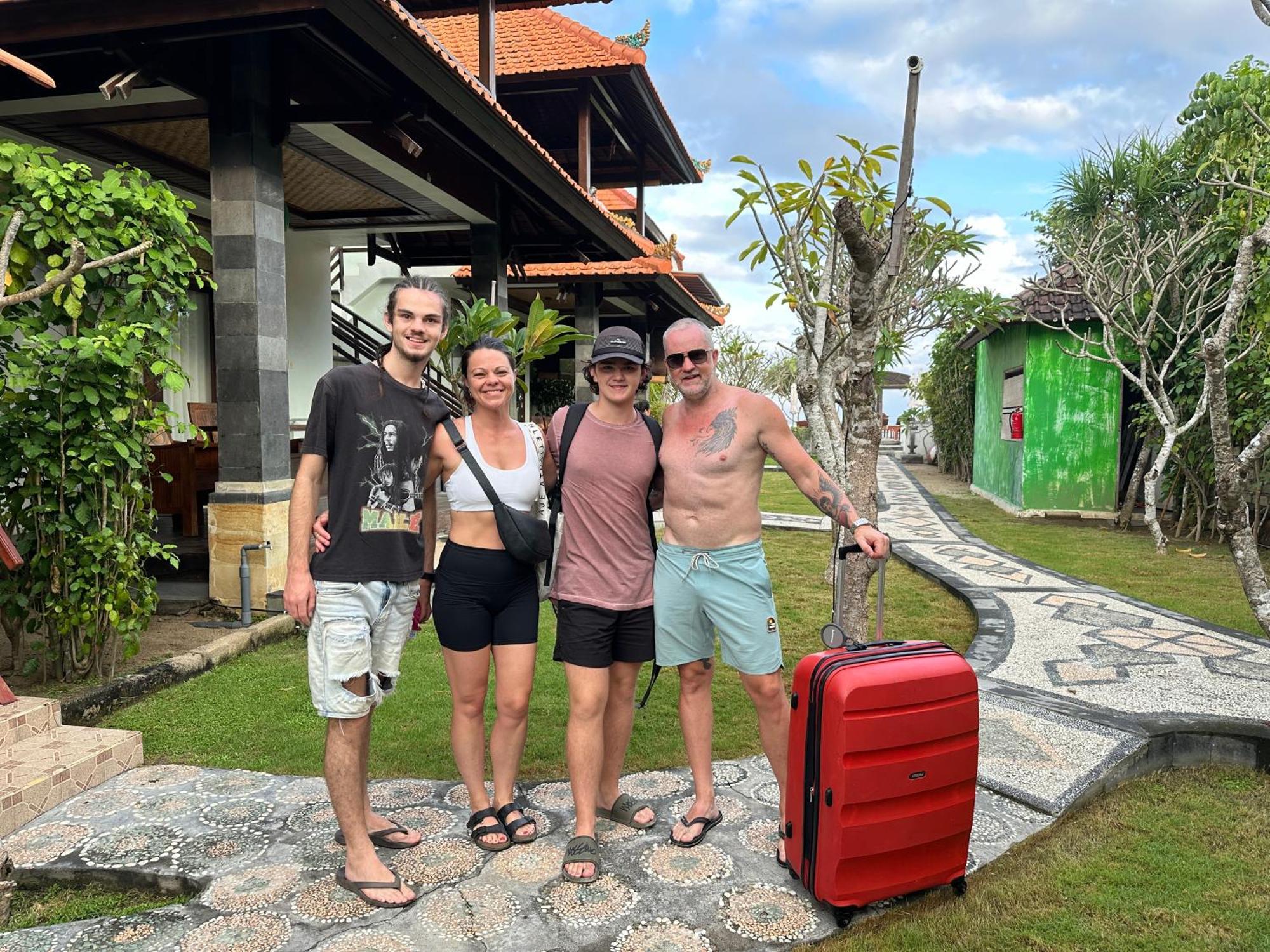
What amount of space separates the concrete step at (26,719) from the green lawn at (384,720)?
15.9 inches

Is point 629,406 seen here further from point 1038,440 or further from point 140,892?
point 1038,440

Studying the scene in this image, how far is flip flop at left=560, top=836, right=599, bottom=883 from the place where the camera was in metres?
2.71

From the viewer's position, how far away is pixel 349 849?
2.65 metres

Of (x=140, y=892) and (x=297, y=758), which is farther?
(x=297, y=758)

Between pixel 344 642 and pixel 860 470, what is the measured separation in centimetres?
242

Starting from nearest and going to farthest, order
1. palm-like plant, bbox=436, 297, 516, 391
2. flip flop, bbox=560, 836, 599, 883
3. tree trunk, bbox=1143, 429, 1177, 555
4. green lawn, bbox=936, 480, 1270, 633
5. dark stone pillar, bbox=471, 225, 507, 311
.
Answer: flip flop, bbox=560, 836, 599, 883 → green lawn, bbox=936, 480, 1270, 633 → palm-like plant, bbox=436, 297, 516, 391 → dark stone pillar, bbox=471, 225, 507, 311 → tree trunk, bbox=1143, 429, 1177, 555

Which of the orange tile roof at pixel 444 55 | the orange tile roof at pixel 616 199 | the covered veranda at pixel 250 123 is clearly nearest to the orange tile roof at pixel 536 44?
the covered veranda at pixel 250 123

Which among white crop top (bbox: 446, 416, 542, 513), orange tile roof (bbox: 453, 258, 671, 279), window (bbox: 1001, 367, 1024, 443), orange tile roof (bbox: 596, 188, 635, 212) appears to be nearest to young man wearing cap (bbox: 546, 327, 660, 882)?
white crop top (bbox: 446, 416, 542, 513)

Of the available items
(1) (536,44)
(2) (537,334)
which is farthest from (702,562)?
(1) (536,44)

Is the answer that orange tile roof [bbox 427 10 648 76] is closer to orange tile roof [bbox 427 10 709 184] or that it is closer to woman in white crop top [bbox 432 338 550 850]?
orange tile roof [bbox 427 10 709 184]

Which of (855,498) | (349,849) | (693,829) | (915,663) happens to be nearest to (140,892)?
(349,849)

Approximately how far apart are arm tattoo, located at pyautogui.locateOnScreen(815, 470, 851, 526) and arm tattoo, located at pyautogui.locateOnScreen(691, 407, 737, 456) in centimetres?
33

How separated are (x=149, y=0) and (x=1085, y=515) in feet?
45.5

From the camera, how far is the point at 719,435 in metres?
2.89
